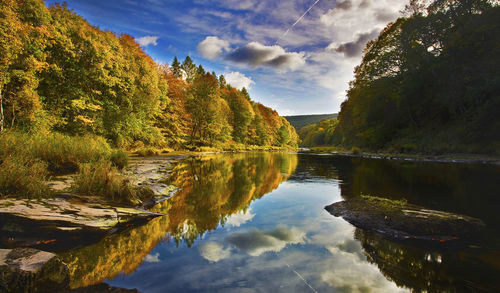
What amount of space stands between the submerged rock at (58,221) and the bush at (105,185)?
665 mm

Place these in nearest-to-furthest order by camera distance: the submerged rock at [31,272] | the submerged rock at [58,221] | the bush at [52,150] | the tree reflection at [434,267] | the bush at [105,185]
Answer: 1. the submerged rock at [31,272]
2. the tree reflection at [434,267]
3. the submerged rock at [58,221]
4. the bush at [105,185]
5. the bush at [52,150]

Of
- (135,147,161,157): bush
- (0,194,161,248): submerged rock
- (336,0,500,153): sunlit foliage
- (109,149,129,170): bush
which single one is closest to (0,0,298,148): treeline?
(135,147,161,157): bush

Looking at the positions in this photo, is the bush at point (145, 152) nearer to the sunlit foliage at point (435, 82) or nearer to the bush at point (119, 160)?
the bush at point (119, 160)

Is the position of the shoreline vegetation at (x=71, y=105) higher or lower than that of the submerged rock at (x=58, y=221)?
higher

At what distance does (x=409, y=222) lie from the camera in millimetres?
4848

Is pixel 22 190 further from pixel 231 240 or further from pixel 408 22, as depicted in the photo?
pixel 408 22

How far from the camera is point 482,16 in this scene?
27.3m

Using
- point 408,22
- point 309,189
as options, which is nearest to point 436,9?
point 408,22

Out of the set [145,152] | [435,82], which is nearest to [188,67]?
[145,152]

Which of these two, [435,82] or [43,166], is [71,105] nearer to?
[43,166]

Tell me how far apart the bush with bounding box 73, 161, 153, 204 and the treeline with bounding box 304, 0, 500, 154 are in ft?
99.9

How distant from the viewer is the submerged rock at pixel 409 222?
4.52 metres

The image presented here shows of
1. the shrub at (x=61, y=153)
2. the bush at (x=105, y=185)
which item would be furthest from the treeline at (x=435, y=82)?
the shrub at (x=61, y=153)

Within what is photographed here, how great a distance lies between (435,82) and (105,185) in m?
40.1
